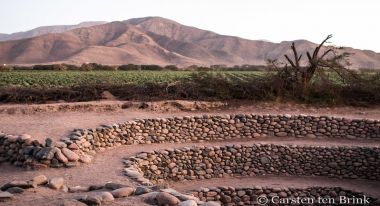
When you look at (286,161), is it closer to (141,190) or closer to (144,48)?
(141,190)

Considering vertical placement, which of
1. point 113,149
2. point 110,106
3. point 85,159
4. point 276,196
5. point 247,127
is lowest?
point 276,196

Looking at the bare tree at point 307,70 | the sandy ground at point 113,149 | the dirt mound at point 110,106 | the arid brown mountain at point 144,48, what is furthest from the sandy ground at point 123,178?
the arid brown mountain at point 144,48

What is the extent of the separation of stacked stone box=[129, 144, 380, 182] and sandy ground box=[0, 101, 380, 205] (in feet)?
1.11

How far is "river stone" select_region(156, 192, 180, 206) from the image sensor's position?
7.09 m

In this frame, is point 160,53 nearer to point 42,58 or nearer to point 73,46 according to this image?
point 73,46

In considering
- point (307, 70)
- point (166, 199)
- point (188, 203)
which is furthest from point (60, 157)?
point (307, 70)

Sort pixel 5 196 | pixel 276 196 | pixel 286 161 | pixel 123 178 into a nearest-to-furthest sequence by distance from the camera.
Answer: pixel 5 196 → pixel 123 178 → pixel 276 196 → pixel 286 161

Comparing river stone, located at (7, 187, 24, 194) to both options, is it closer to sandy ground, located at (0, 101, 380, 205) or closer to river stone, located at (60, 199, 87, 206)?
sandy ground, located at (0, 101, 380, 205)

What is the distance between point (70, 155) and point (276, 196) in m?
6.58

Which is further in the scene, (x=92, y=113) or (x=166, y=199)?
(x=92, y=113)

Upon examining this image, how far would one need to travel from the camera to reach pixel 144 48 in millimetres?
108062

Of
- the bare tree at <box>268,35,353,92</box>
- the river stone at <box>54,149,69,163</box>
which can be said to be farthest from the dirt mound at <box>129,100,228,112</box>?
the river stone at <box>54,149,69,163</box>

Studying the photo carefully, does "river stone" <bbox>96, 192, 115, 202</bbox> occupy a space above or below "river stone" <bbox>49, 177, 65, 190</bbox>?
above

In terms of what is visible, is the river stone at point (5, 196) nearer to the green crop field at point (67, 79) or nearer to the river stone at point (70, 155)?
the river stone at point (70, 155)
